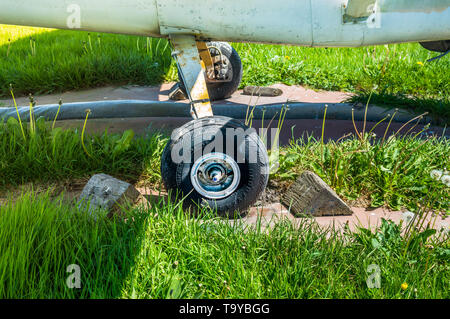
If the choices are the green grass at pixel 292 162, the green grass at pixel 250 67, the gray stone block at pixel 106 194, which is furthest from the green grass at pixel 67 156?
the green grass at pixel 250 67

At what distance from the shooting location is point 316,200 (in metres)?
2.64

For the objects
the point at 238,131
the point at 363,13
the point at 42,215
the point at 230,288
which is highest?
the point at 363,13

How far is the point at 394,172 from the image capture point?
2.81 m

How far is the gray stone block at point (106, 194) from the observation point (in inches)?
95.3

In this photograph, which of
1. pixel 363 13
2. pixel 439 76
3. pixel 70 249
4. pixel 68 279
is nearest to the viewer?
pixel 68 279

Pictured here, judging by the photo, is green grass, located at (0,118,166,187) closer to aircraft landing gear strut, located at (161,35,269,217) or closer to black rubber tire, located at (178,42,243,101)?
aircraft landing gear strut, located at (161,35,269,217)

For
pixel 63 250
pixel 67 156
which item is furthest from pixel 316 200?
pixel 67 156

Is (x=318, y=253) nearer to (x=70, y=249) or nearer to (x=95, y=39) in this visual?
(x=70, y=249)

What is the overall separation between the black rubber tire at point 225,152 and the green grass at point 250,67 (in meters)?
2.77

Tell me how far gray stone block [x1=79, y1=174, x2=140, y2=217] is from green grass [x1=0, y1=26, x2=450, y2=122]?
10.5ft

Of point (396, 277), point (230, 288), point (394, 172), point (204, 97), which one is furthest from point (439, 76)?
point (230, 288)

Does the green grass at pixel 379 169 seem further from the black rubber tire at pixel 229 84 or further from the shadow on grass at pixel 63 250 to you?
the black rubber tire at pixel 229 84

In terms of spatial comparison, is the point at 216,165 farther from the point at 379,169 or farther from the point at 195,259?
the point at 379,169
